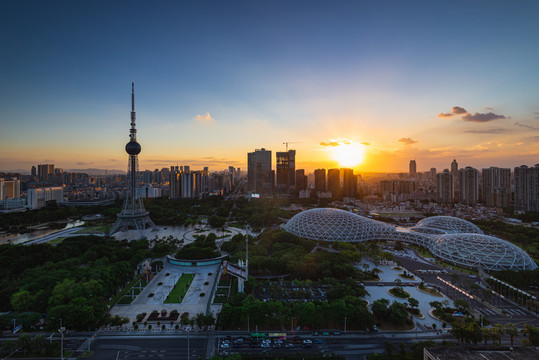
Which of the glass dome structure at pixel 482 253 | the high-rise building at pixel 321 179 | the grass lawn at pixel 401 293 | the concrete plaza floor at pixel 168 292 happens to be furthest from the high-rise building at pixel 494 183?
the concrete plaza floor at pixel 168 292

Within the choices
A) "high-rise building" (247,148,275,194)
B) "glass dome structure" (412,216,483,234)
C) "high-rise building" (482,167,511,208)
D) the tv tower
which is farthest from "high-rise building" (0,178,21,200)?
"high-rise building" (482,167,511,208)

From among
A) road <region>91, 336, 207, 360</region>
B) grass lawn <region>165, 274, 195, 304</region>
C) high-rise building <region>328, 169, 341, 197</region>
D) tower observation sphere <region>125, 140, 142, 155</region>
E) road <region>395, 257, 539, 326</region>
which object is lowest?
road <region>91, 336, 207, 360</region>

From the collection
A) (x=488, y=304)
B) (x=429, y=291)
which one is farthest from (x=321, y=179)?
(x=488, y=304)

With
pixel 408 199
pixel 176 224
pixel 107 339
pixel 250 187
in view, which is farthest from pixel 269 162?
pixel 107 339

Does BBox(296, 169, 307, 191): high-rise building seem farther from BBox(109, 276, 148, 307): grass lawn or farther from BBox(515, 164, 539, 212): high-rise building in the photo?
BBox(109, 276, 148, 307): grass lawn

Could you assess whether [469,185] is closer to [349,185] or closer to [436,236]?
[349,185]

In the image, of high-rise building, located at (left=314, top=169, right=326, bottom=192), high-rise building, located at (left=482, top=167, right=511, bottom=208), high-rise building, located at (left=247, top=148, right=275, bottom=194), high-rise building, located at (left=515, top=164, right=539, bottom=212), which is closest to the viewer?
high-rise building, located at (left=515, top=164, right=539, bottom=212)
